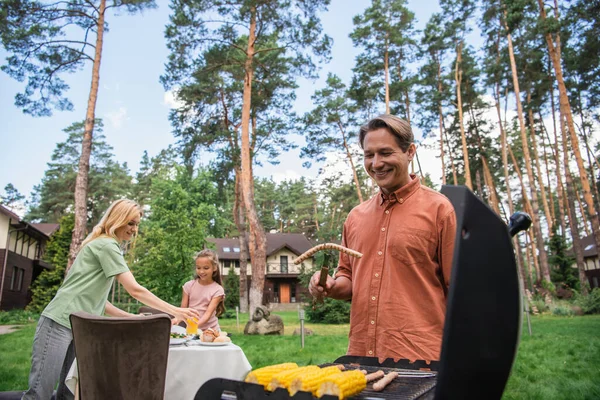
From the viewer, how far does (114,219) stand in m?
3.38

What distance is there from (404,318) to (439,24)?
83.8 feet

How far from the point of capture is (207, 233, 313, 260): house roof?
42906mm

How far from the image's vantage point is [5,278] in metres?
24.3

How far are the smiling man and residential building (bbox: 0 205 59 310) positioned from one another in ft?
83.3

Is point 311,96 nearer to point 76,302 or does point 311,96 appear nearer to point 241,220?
point 241,220

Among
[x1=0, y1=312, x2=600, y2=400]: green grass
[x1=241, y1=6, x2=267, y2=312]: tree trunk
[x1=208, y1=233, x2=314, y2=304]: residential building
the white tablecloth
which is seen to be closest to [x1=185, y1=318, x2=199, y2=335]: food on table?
the white tablecloth

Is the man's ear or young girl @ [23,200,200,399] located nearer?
the man's ear

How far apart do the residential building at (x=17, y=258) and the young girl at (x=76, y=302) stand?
76.3ft

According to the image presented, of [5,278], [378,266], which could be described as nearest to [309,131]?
[5,278]

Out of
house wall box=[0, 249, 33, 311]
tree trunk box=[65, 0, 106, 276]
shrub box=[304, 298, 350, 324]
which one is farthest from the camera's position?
house wall box=[0, 249, 33, 311]

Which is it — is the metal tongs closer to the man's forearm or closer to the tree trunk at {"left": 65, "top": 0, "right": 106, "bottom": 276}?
the man's forearm

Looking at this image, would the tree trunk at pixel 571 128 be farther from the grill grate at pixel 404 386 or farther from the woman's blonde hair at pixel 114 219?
the grill grate at pixel 404 386

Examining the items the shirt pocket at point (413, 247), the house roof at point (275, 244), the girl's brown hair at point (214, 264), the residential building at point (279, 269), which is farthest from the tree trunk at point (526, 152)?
the house roof at point (275, 244)

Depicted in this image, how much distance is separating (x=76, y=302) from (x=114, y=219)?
2.17 feet
